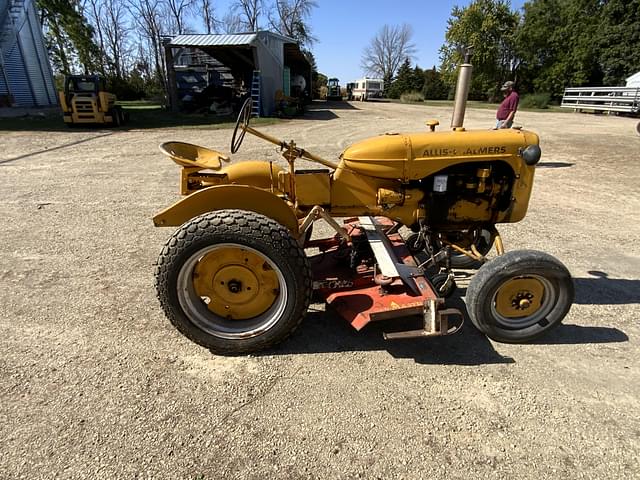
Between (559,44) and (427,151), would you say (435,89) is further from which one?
(427,151)

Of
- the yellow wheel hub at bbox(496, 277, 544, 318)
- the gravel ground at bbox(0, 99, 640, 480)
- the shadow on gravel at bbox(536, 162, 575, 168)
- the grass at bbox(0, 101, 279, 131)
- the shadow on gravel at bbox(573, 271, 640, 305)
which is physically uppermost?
the yellow wheel hub at bbox(496, 277, 544, 318)

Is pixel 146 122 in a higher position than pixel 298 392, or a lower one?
higher

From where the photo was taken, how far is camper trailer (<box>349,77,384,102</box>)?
138 feet

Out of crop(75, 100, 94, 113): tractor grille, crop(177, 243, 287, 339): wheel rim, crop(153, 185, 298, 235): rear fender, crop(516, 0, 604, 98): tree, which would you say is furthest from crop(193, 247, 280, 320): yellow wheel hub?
crop(516, 0, 604, 98): tree

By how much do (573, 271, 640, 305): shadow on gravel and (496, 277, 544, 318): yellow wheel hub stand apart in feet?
3.06

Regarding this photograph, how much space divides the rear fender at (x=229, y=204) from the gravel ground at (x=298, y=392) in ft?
2.84

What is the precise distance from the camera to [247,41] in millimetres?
16656

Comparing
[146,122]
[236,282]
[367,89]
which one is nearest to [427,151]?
[236,282]

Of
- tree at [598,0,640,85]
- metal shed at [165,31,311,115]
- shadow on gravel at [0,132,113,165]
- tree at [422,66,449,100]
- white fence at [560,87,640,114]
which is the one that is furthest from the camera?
tree at [422,66,449,100]

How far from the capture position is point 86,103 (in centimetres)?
1448

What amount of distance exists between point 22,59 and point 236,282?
25475 millimetres

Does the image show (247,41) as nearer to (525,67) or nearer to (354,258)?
(354,258)

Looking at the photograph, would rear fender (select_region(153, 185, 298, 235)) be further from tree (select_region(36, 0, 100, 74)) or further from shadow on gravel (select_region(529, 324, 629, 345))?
tree (select_region(36, 0, 100, 74))

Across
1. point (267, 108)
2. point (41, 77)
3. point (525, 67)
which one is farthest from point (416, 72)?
point (41, 77)
